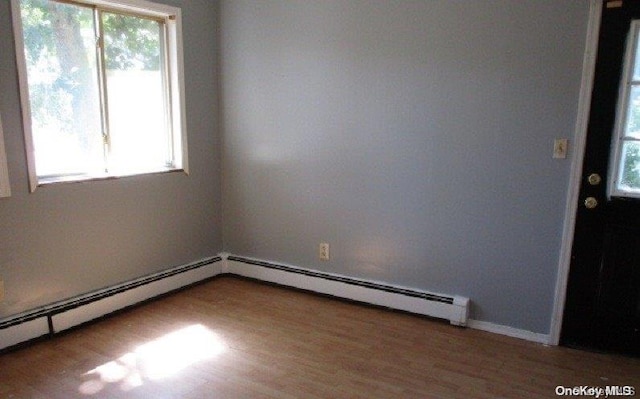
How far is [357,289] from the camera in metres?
3.32

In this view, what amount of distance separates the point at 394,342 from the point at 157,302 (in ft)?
5.69

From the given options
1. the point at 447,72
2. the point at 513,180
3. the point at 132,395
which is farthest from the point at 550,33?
the point at 132,395

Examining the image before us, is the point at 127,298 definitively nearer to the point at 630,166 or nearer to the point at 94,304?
the point at 94,304

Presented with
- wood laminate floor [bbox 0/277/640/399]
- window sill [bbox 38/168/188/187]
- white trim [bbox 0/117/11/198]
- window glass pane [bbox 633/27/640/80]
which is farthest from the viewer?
window sill [bbox 38/168/188/187]

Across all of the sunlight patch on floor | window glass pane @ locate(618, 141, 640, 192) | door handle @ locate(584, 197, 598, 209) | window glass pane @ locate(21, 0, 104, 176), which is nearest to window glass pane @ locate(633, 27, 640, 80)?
window glass pane @ locate(618, 141, 640, 192)

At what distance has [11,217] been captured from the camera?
2576 mm

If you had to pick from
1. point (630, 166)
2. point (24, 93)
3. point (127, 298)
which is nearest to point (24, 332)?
point (127, 298)

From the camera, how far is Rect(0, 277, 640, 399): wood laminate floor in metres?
2.26

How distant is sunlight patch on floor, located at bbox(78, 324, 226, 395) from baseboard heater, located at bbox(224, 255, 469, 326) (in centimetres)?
89

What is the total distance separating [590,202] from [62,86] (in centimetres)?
321

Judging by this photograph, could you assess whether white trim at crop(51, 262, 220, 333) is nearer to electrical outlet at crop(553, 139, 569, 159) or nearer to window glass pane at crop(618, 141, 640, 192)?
electrical outlet at crop(553, 139, 569, 159)

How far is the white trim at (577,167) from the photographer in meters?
2.45

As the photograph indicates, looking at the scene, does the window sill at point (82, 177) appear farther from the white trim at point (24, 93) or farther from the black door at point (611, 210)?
the black door at point (611, 210)

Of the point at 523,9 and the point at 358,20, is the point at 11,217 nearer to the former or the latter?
the point at 358,20
